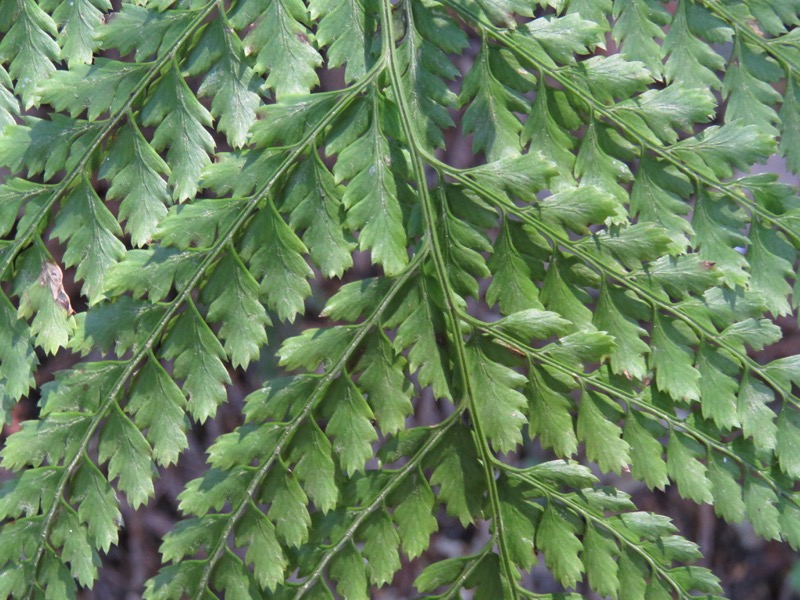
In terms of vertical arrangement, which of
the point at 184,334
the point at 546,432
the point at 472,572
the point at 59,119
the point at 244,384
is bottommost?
the point at 244,384

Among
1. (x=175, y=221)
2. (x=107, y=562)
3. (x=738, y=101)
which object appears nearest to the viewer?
(x=175, y=221)

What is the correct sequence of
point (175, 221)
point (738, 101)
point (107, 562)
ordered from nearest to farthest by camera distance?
point (175, 221) < point (738, 101) < point (107, 562)

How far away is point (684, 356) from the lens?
1508 mm

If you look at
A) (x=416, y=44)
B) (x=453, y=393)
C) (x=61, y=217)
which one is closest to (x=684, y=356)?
(x=453, y=393)

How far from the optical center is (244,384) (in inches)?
134

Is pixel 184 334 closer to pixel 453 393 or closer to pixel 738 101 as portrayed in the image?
pixel 453 393

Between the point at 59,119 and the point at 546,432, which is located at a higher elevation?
the point at 59,119

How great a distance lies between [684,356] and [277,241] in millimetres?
833

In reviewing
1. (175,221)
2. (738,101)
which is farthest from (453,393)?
(738,101)

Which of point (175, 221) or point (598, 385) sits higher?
point (175, 221)

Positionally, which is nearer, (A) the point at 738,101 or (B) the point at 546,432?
(B) the point at 546,432

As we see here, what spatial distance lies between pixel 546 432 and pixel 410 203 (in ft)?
1.72

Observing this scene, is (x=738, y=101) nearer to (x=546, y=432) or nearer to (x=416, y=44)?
(x=416, y=44)

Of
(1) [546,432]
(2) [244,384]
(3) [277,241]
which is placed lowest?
(2) [244,384]
